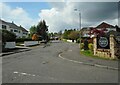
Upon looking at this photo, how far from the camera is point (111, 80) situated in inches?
336

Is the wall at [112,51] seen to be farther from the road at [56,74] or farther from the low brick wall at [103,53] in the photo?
the road at [56,74]

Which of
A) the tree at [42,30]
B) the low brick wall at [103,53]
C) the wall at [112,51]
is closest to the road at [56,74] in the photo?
the wall at [112,51]

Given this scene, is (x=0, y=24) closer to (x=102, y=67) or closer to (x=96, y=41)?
(x=96, y=41)

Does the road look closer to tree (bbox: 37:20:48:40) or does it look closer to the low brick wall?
the low brick wall

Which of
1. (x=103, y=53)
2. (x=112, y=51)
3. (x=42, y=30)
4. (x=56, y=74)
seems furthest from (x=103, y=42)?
(x=42, y=30)

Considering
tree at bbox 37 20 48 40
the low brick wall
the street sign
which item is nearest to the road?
the low brick wall

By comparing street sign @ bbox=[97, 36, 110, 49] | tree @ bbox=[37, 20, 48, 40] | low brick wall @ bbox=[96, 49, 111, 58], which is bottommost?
low brick wall @ bbox=[96, 49, 111, 58]

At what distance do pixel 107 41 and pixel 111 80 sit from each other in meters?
9.66

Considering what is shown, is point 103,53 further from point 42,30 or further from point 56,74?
point 42,30

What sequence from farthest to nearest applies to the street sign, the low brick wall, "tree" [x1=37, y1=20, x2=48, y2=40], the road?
"tree" [x1=37, y1=20, x2=48, y2=40] < the street sign < the low brick wall < the road

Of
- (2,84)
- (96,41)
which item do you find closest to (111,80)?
(2,84)

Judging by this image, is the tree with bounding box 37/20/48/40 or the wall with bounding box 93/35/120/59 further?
the tree with bounding box 37/20/48/40

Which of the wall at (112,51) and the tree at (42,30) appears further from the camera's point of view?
the tree at (42,30)

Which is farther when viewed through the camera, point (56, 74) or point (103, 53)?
point (103, 53)
